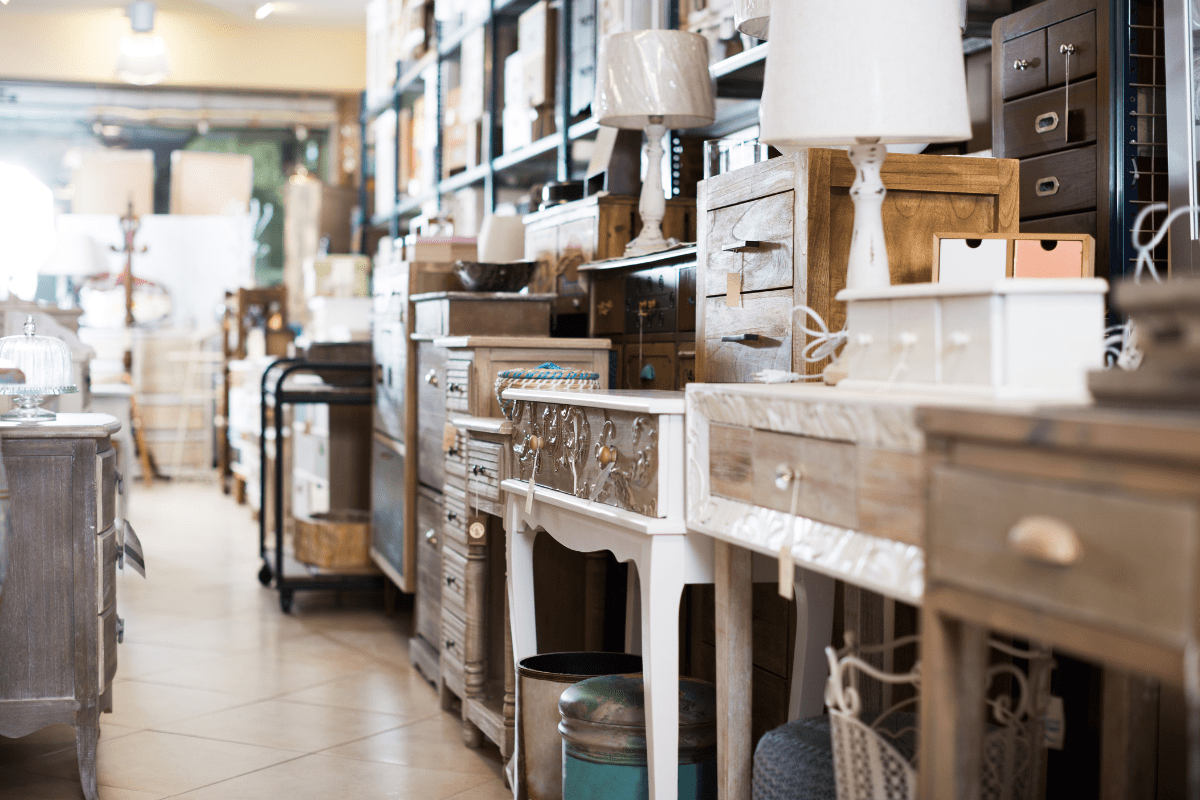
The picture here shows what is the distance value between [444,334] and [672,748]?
1.84 metres

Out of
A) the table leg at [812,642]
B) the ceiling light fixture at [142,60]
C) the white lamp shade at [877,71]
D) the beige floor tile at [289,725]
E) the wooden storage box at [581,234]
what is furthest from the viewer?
the ceiling light fixture at [142,60]

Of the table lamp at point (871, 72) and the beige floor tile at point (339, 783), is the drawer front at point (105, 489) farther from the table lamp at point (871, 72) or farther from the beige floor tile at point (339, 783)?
the table lamp at point (871, 72)

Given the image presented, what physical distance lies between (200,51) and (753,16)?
737 centimetres

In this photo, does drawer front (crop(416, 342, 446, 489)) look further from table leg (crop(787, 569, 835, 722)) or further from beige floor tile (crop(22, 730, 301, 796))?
table leg (crop(787, 569, 835, 722))

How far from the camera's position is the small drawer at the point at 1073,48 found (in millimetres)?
2264

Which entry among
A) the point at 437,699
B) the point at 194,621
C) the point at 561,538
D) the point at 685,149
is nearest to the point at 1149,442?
the point at 561,538

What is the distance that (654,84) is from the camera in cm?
293

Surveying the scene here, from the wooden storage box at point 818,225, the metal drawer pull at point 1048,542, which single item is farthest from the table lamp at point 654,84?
the metal drawer pull at point 1048,542

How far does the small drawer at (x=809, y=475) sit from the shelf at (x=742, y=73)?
153cm

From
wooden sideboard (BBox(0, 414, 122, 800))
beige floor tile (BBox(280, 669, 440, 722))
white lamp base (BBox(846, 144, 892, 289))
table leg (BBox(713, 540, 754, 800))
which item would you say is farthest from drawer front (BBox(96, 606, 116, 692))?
white lamp base (BBox(846, 144, 892, 289))

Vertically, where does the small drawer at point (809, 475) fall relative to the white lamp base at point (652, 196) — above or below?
below

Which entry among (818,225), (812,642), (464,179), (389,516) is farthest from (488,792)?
(464,179)

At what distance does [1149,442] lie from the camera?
931 millimetres

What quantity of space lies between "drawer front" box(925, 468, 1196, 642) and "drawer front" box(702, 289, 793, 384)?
97cm
